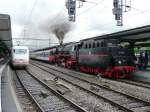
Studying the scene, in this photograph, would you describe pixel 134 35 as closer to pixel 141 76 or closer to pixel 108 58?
pixel 108 58

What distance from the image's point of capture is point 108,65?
2148 cm

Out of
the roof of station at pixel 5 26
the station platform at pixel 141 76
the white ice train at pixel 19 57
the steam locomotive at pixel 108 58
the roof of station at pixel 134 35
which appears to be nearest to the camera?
the roof of station at pixel 134 35

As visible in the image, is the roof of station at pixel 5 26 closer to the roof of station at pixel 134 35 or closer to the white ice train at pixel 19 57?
the white ice train at pixel 19 57

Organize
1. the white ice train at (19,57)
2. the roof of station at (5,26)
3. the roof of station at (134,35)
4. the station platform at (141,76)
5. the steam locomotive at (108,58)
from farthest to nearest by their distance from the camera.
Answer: the white ice train at (19,57), the station platform at (141,76), the steam locomotive at (108,58), the roof of station at (5,26), the roof of station at (134,35)

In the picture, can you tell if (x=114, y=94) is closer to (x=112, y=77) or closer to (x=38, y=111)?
(x=38, y=111)

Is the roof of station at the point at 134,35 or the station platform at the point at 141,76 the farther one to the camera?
the station platform at the point at 141,76

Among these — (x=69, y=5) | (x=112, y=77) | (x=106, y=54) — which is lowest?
(x=112, y=77)

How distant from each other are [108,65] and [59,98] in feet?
29.8

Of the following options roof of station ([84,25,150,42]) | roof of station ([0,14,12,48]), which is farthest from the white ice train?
roof of station ([84,25,150,42])

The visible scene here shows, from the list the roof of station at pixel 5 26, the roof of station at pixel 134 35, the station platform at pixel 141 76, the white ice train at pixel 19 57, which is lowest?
the station platform at pixel 141 76

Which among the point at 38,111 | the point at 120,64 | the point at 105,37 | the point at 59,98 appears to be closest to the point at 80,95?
the point at 59,98

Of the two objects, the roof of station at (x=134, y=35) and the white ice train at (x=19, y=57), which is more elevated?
the roof of station at (x=134, y=35)

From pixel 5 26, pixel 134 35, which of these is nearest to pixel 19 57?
pixel 5 26

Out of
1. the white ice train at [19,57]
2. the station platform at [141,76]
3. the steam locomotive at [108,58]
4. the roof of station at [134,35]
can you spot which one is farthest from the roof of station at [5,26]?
the station platform at [141,76]
